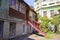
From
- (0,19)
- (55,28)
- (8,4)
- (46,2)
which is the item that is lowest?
(55,28)

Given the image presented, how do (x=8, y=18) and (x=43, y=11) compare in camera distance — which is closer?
(x=8, y=18)

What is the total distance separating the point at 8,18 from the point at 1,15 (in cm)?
98

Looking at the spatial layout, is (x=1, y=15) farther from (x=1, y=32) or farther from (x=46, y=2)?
(x=46, y=2)

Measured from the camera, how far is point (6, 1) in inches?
614

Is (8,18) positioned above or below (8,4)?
below

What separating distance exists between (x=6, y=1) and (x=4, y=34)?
147 inches

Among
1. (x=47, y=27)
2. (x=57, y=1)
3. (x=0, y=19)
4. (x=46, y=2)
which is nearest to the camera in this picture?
(x=0, y=19)

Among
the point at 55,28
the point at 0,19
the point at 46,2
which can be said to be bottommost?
the point at 55,28

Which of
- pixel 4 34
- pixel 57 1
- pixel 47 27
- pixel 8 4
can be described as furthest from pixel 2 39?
pixel 57 1

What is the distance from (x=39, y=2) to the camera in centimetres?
4050

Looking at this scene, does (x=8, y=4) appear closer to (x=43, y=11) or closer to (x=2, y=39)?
(x=2, y=39)

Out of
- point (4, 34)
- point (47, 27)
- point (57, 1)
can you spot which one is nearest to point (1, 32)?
point (4, 34)

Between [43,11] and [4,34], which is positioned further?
[43,11]

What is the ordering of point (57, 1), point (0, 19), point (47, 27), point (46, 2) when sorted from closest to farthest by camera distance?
point (0, 19) → point (47, 27) → point (57, 1) → point (46, 2)
